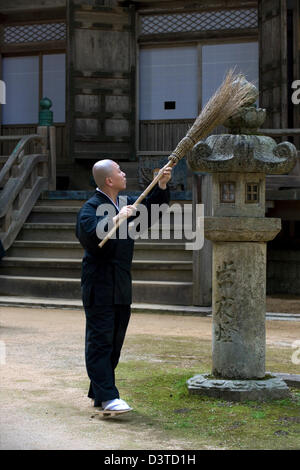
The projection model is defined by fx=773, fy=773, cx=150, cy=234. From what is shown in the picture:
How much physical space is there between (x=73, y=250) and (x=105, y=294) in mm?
6886

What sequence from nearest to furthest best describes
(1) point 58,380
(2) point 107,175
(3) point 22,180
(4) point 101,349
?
(4) point 101,349, (2) point 107,175, (1) point 58,380, (3) point 22,180

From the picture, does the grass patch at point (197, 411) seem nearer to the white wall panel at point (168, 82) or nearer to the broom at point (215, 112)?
the broom at point (215, 112)

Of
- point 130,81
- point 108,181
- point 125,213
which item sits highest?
point 130,81

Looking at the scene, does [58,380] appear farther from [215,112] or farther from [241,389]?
[215,112]

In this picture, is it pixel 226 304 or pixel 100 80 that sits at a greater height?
pixel 100 80

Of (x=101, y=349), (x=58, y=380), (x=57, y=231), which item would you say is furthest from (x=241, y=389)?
(x=57, y=231)

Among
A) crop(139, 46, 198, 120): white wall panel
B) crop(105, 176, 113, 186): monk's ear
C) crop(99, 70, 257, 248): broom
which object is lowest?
crop(105, 176, 113, 186): monk's ear

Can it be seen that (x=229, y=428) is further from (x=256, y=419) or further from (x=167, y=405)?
(x=167, y=405)

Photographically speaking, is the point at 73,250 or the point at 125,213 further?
the point at 73,250

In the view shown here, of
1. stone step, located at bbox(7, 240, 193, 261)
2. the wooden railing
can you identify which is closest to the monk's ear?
stone step, located at bbox(7, 240, 193, 261)

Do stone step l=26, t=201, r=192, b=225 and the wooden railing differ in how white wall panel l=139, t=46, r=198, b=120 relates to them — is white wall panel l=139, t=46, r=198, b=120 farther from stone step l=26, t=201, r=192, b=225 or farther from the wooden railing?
stone step l=26, t=201, r=192, b=225

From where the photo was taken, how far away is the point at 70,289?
1107 cm

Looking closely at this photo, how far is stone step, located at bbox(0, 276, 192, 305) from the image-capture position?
10.5 metres

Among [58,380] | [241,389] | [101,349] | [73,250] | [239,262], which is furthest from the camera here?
[73,250]
